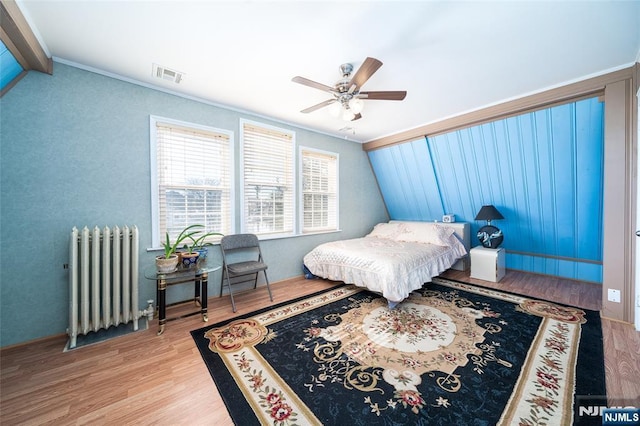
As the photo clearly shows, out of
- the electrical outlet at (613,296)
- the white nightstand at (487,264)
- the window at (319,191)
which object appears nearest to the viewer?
the electrical outlet at (613,296)

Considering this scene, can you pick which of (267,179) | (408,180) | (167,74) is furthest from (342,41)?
(408,180)

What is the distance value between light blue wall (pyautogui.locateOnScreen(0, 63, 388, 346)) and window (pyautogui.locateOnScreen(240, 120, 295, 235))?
3.14 feet

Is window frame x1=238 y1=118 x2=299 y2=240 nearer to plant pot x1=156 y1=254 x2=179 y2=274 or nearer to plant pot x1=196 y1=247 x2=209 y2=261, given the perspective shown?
plant pot x1=196 y1=247 x2=209 y2=261

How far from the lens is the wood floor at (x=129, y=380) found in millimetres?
1381

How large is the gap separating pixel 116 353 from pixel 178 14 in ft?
8.73

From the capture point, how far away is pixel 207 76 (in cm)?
245

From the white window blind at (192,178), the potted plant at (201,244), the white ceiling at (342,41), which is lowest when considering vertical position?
the potted plant at (201,244)

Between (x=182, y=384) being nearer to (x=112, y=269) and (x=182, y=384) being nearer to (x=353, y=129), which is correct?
(x=112, y=269)

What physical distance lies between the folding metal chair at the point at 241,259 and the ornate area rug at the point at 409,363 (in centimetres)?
54

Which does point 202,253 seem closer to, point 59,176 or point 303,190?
point 59,176

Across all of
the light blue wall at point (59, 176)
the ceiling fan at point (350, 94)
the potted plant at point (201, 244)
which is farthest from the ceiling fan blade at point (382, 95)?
the potted plant at point (201, 244)

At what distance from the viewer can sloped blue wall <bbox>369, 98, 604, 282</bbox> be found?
2.84 m

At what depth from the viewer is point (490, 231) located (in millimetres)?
3812

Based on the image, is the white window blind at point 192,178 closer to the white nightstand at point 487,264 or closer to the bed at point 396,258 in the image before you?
the bed at point 396,258
